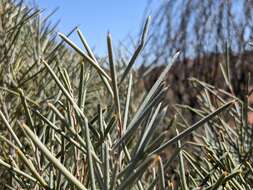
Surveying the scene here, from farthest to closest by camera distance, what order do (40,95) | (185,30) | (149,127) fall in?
(185,30), (40,95), (149,127)

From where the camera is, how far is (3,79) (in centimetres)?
76

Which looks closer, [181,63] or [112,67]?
[112,67]

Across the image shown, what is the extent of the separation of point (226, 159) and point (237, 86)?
370 cm

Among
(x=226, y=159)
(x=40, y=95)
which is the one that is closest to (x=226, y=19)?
(x=40, y=95)

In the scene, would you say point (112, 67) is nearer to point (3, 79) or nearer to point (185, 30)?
point (3, 79)

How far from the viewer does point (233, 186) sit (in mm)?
497

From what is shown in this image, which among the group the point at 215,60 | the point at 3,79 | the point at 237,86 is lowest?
the point at 237,86

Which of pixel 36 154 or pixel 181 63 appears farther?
pixel 181 63

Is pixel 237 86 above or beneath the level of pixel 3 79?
beneath

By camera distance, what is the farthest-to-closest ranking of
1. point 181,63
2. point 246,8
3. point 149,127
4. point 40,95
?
point 181,63 → point 246,8 → point 40,95 → point 149,127

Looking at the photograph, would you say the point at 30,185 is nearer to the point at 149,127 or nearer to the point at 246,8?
the point at 149,127

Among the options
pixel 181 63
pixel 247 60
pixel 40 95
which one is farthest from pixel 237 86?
pixel 40 95

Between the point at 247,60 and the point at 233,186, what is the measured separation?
369cm

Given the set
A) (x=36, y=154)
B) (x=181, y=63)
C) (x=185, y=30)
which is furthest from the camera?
(x=181, y=63)
